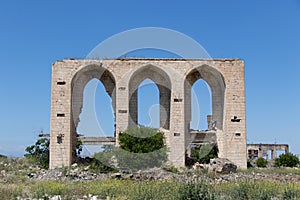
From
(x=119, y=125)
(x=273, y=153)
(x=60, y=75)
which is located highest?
(x=60, y=75)

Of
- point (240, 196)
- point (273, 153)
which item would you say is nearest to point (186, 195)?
point (240, 196)

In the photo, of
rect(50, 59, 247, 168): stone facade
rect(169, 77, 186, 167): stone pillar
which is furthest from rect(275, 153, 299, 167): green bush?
rect(169, 77, 186, 167): stone pillar

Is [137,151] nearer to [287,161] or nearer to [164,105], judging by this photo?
[164,105]

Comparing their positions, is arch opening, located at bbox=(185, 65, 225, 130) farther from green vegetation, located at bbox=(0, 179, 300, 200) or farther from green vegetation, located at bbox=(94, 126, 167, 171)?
green vegetation, located at bbox=(0, 179, 300, 200)

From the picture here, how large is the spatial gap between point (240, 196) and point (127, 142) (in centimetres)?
1415

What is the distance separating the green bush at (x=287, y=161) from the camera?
31234 mm

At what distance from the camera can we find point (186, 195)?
10125mm

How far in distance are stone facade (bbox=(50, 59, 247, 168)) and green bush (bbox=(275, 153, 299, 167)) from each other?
234 inches

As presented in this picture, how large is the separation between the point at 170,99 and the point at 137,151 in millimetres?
4852

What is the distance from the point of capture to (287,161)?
103ft

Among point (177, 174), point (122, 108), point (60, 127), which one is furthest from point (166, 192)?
point (60, 127)

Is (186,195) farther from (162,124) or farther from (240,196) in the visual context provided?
(162,124)

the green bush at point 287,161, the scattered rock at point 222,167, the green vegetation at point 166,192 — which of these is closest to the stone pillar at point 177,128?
the scattered rock at point 222,167

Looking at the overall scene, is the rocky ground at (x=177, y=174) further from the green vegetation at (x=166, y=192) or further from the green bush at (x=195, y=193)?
the green bush at (x=195, y=193)
